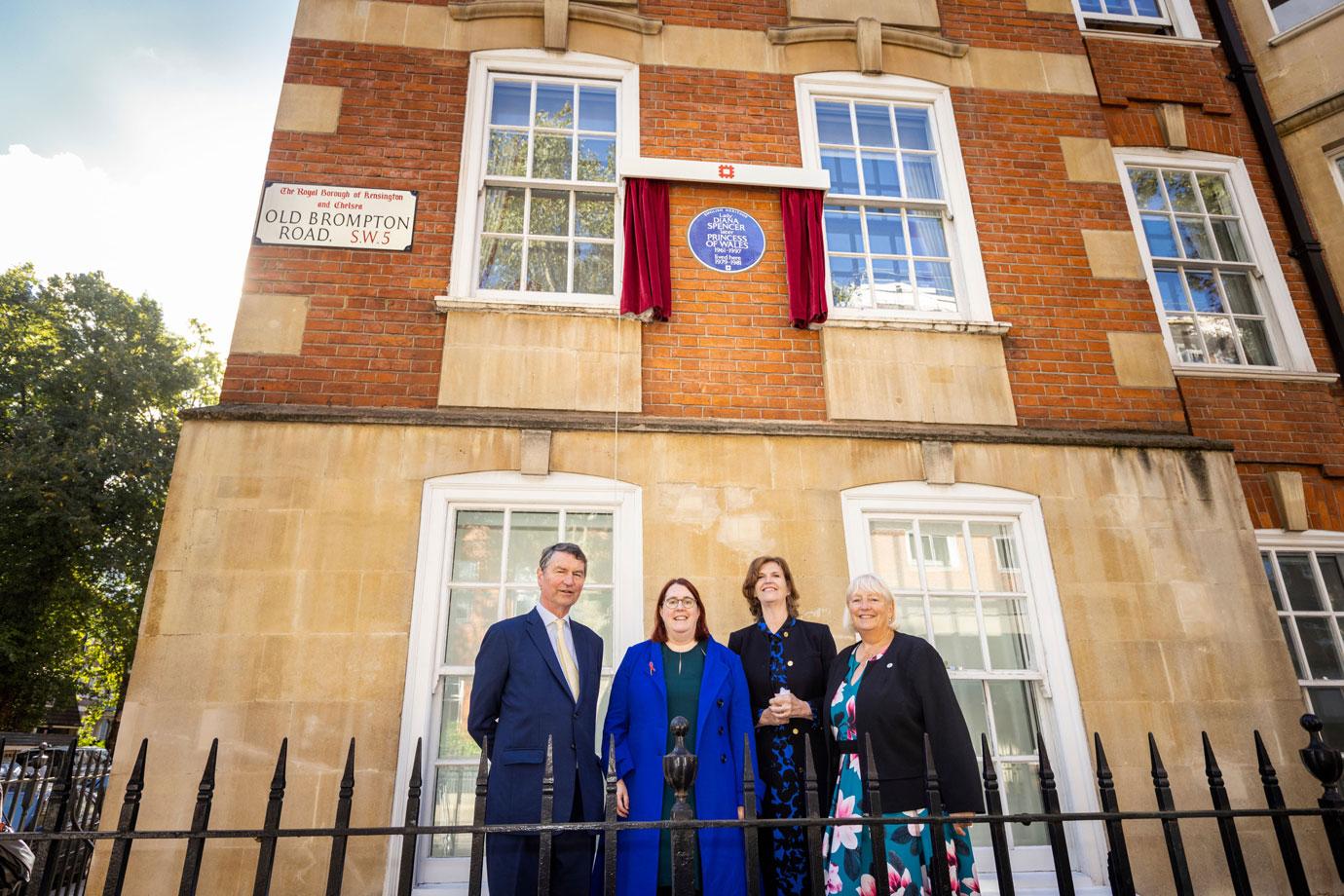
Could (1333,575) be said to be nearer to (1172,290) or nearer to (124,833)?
(1172,290)

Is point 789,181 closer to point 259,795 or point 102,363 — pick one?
point 259,795

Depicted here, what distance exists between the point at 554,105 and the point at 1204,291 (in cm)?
646

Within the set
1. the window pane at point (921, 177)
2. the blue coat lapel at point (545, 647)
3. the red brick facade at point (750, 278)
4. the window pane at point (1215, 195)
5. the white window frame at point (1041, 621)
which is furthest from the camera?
the window pane at point (1215, 195)

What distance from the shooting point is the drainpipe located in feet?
22.8

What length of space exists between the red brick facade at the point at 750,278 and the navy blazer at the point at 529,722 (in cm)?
A: 231

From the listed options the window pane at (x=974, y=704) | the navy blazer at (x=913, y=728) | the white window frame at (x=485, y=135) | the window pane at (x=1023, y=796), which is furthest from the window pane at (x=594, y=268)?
the window pane at (x=1023, y=796)

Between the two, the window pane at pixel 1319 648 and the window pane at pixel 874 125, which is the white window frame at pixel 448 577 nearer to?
the window pane at pixel 874 125

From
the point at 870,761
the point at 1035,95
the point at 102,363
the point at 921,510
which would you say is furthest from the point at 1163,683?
the point at 102,363

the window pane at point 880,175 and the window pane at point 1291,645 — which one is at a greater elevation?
the window pane at point 880,175

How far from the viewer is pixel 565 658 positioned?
378 centimetres

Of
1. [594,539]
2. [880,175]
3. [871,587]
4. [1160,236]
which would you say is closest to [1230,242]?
[1160,236]

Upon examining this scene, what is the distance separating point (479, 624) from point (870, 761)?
3136 millimetres

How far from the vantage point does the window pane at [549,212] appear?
20.3 ft

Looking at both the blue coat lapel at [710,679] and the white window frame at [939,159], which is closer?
the blue coat lapel at [710,679]
